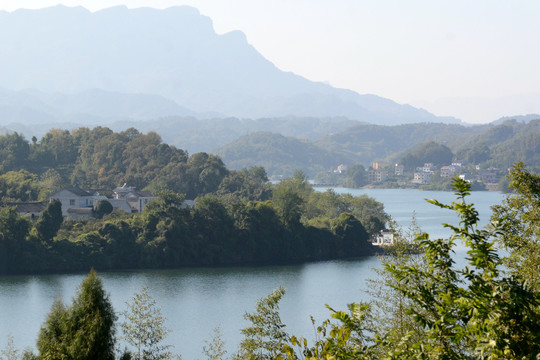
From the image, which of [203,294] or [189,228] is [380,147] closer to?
[189,228]

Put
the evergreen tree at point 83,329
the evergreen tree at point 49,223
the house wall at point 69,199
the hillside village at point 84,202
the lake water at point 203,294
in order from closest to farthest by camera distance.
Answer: the evergreen tree at point 83,329
the lake water at point 203,294
the evergreen tree at point 49,223
the hillside village at point 84,202
the house wall at point 69,199

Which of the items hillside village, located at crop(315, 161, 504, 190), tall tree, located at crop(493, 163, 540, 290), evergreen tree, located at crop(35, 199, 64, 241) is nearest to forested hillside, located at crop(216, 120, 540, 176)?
hillside village, located at crop(315, 161, 504, 190)

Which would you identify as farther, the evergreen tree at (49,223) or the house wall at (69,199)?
the house wall at (69,199)

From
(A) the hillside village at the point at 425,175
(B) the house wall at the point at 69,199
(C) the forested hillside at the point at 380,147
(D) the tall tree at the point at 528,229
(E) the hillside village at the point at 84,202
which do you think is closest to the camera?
(D) the tall tree at the point at 528,229

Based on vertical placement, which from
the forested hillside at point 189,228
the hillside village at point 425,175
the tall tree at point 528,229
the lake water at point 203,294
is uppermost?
the hillside village at point 425,175

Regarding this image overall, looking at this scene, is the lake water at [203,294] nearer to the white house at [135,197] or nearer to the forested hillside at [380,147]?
the white house at [135,197]

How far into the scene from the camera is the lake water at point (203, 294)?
18.4 m

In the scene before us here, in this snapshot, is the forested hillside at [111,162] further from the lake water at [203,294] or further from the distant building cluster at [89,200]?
the lake water at [203,294]

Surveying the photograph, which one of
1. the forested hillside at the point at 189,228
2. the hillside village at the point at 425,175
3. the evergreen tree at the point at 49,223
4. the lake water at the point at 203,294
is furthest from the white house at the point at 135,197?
the hillside village at the point at 425,175

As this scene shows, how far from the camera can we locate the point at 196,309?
840 inches

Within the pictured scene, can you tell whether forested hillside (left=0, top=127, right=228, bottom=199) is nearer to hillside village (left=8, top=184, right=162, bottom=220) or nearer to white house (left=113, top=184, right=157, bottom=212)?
white house (left=113, top=184, right=157, bottom=212)

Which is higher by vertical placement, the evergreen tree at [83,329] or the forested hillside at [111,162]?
the forested hillside at [111,162]

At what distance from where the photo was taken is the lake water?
18438 millimetres

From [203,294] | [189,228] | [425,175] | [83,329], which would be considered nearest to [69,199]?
[189,228]
